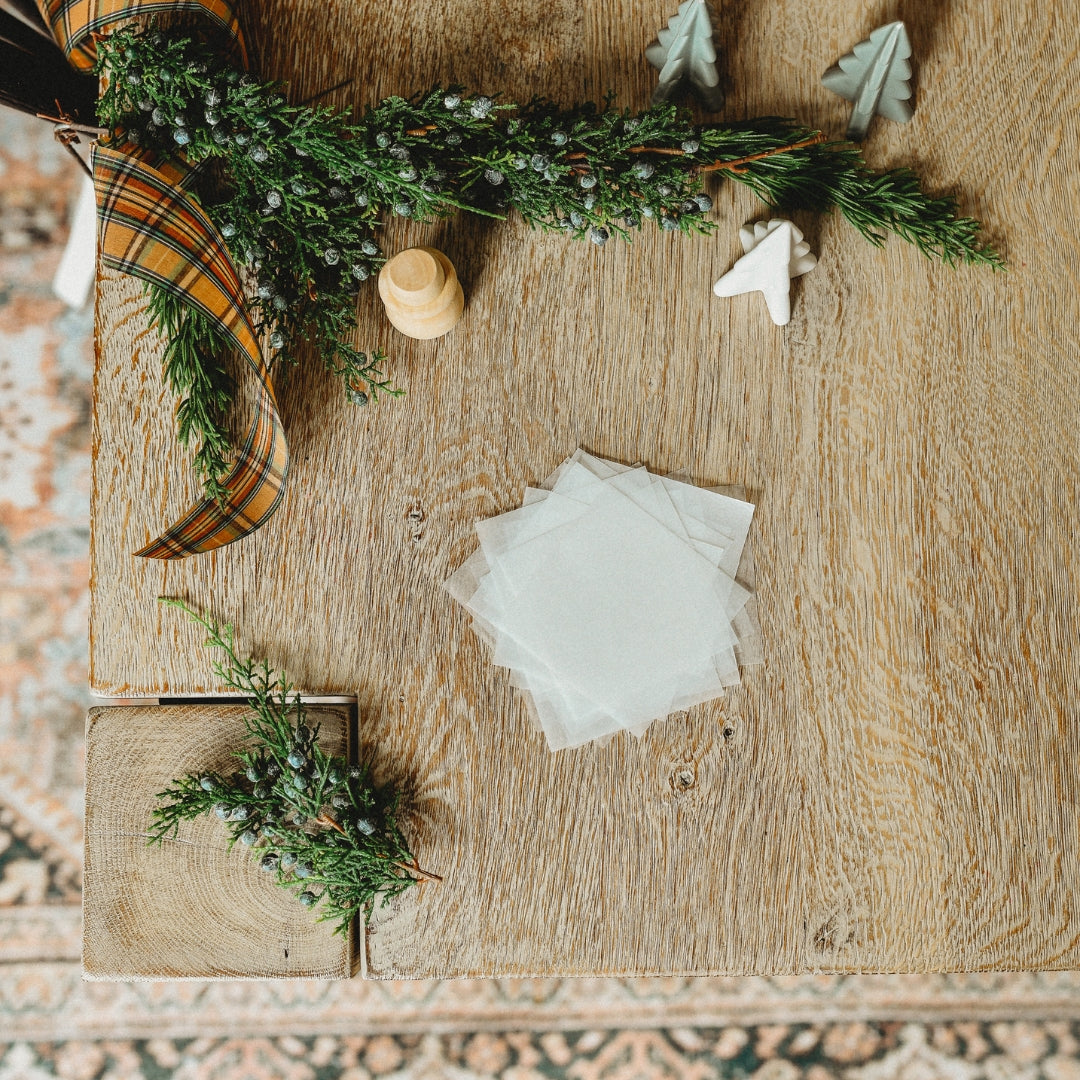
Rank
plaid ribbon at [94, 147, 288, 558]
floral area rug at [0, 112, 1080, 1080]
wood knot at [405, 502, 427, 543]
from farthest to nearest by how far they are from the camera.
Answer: floral area rug at [0, 112, 1080, 1080] < wood knot at [405, 502, 427, 543] < plaid ribbon at [94, 147, 288, 558]

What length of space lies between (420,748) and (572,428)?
1.29ft

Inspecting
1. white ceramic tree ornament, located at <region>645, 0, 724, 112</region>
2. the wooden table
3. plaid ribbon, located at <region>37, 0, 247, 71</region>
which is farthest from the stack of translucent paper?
plaid ribbon, located at <region>37, 0, 247, 71</region>

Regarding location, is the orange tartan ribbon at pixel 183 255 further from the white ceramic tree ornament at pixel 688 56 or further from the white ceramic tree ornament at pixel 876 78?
the white ceramic tree ornament at pixel 876 78

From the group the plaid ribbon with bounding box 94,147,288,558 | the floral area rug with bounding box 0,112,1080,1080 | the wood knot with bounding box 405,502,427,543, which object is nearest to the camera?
the plaid ribbon with bounding box 94,147,288,558

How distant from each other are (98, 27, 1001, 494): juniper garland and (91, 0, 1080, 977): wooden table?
0.04 m

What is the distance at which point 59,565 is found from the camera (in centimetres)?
135

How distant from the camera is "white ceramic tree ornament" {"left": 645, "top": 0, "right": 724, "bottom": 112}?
838 millimetres

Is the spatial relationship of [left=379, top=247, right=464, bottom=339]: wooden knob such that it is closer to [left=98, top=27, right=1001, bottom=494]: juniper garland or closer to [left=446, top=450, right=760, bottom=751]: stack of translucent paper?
[left=98, top=27, right=1001, bottom=494]: juniper garland

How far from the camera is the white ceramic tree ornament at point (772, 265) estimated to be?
868 mm

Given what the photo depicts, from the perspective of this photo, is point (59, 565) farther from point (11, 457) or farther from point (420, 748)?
point (420, 748)

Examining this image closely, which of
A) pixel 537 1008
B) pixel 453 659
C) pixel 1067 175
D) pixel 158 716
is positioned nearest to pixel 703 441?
pixel 453 659

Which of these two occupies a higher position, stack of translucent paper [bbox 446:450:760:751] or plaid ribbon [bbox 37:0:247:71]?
plaid ribbon [bbox 37:0:247:71]

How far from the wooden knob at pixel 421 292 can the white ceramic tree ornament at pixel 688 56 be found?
32 centimetres

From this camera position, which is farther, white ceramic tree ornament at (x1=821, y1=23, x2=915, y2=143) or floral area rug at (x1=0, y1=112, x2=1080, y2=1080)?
floral area rug at (x1=0, y1=112, x2=1080, y2=1080)
